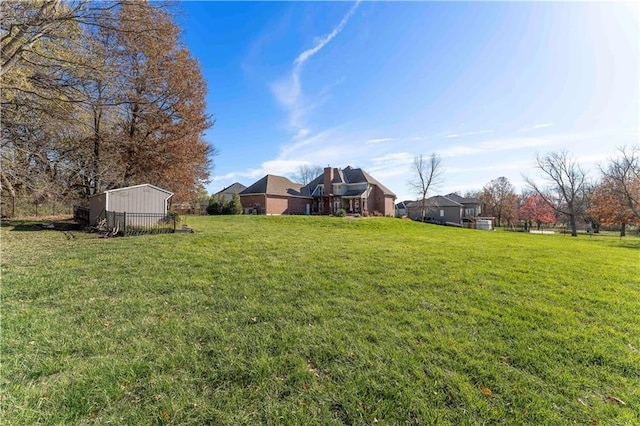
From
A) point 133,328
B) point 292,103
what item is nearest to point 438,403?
point 133,328

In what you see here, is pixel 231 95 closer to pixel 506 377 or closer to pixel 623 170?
pixel 506 377

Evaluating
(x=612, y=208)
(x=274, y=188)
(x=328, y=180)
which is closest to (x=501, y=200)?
(x=612, y=208)

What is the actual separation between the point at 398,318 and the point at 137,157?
1789 cm

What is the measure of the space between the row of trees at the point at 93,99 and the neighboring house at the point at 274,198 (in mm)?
12372

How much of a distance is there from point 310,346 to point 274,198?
96.5 ft

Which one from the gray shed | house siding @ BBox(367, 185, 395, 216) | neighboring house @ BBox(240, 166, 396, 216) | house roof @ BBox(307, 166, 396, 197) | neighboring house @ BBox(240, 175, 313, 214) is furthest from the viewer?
house roof @ BBox(307, 166, 396, 197)

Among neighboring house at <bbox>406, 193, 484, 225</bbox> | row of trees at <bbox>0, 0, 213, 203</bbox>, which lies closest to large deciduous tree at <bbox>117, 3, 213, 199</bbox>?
row of trees at <bbox>0, 0, 213, 203</bbox>

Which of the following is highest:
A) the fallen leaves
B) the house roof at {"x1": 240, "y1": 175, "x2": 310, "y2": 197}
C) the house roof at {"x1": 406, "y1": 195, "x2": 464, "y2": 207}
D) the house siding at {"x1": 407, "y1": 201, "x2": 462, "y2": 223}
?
the house roof at {"x1": 240, "y1": 175, "x2": 310, "y2": 197}

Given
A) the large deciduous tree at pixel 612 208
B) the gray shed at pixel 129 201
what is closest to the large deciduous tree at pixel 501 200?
the large deciduous tree at pixel 612 208

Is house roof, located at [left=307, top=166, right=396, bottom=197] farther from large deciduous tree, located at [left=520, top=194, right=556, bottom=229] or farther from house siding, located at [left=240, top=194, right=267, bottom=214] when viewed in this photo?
large deciduous tree, located at [left=520, top=194, right=556, bottom=229]

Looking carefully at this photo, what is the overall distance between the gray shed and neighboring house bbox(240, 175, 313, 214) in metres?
17.3

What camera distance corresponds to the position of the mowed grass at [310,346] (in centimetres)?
245

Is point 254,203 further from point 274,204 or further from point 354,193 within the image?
point 354,193

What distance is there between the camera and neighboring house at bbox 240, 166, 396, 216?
106 feet
